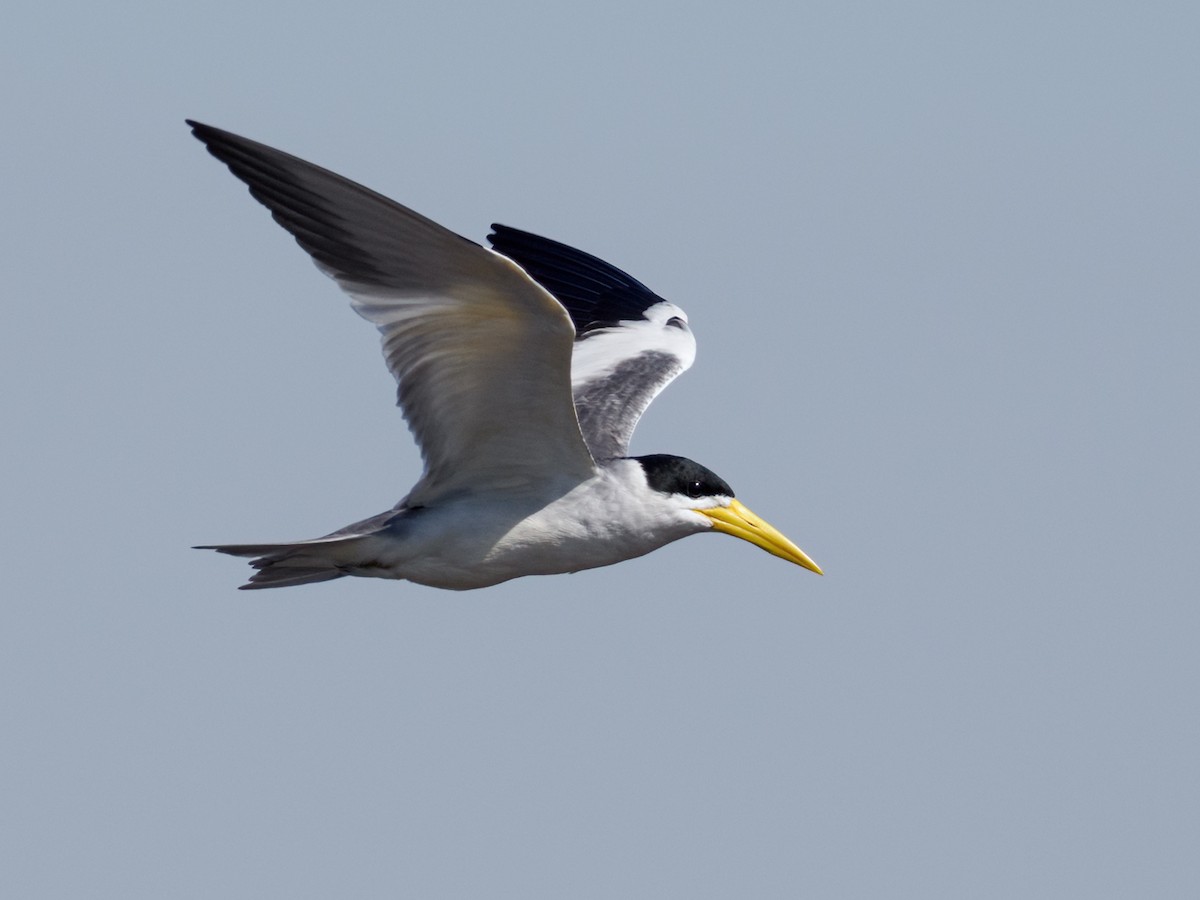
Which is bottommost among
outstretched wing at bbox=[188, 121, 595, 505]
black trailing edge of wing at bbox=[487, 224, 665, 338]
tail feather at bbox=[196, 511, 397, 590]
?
tail feather at bbox=[196, 511, 397, 590]

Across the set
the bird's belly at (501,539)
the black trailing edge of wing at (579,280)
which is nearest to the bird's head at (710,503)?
the bird's belly at (501,539)

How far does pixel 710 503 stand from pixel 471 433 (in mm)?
1639

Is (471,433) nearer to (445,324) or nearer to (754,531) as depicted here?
(445,324)

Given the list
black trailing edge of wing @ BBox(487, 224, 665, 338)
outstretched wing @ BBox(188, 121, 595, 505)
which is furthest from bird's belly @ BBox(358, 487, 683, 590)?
black trailing edge of wing @ BBox(487, 224, 665, 338)

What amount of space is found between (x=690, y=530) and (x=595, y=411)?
1.77 meters

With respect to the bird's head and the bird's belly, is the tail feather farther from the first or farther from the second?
the bird's head

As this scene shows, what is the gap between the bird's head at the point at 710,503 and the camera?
36.3 feet

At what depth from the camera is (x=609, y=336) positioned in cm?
1419

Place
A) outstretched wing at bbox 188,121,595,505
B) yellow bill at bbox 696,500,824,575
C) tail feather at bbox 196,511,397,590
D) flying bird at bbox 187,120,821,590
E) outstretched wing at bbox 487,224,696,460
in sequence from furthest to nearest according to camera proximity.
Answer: outstretched wing at bbox 487,224,696,460 < yellow bill at bbox 696,500,824,575 < tail feather at bbox 196,511,397,590 < flying bird at bbox 187,120,821,590 < outstretched wing at bbox 188,121,595,505

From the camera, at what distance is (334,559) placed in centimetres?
1098

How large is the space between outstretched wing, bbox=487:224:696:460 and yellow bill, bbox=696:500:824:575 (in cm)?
102

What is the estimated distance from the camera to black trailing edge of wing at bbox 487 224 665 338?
14.8m

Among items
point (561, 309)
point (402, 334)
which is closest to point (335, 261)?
point (402, 334)

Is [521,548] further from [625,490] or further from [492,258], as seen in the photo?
[492,258]
